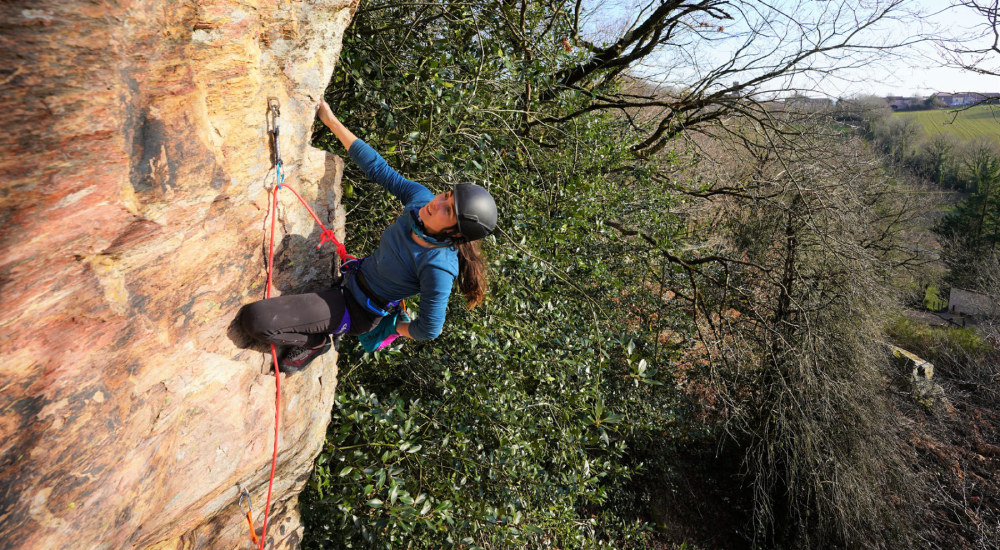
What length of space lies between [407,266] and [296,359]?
0.78 meters

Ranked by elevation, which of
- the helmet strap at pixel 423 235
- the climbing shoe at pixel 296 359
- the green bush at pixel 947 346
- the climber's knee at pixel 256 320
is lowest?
the green bush at pixel 947 346

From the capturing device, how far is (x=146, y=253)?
1967mm

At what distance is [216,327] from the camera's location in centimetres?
231

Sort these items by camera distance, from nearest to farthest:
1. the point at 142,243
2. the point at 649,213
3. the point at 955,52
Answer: the point at 142,243 → the point at 955,52 → the point at 649,213

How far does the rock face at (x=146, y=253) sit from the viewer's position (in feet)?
5.08

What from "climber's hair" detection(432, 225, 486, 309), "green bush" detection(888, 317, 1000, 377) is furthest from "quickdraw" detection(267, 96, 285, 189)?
"green bush" detection(888, 317, 1000, 377)

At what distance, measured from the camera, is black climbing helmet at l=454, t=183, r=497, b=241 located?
2418 millimetres

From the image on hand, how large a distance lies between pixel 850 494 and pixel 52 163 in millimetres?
9076

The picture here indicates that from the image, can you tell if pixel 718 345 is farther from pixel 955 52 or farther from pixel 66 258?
pixel 66 258

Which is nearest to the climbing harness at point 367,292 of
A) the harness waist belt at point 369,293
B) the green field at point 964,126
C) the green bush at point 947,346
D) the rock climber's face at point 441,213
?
the harness waist belt at point 369,293

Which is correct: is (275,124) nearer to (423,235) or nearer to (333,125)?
(333,125)

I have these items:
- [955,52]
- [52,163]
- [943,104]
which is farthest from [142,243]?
[943,104]

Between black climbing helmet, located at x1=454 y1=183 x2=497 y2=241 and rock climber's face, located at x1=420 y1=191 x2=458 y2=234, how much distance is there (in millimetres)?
51

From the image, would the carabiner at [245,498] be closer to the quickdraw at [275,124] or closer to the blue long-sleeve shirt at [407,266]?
the blue long-sleeve shirt at [407,266]
